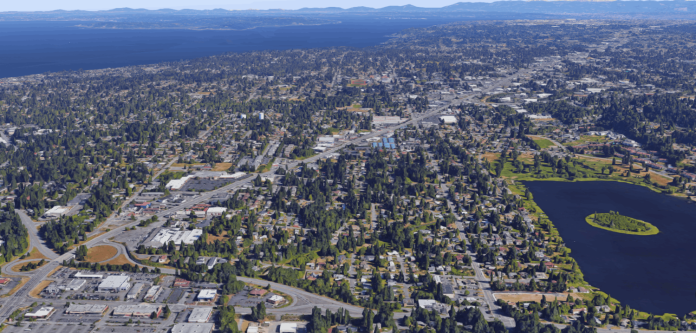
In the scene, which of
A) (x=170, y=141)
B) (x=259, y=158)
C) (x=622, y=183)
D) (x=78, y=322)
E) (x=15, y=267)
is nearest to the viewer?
(x=78, y=322)

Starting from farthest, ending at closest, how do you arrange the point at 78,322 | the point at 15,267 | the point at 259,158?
the point at 259,158 → the point at 15,267 → the point at 78,322

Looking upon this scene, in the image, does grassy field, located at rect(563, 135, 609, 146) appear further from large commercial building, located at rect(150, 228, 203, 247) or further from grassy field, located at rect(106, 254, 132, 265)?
grassy field, located at rect(106, 254, 132, 265)

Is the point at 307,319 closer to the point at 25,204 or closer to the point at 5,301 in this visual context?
the point at 5,301

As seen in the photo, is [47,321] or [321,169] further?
[321,169]

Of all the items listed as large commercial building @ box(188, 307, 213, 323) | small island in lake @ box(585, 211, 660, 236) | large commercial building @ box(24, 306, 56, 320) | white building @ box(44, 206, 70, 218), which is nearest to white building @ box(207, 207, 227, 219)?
white building @ box(44, 206, 70, 218)

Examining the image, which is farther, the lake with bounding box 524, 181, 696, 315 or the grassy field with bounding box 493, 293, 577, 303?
the lake with bounding box 524, 181, 696, 315

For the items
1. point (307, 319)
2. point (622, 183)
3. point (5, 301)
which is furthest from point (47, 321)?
point (622, 183)

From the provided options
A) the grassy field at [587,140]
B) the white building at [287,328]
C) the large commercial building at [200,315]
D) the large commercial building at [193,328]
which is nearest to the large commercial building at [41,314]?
the large commercial building at [193,328]
